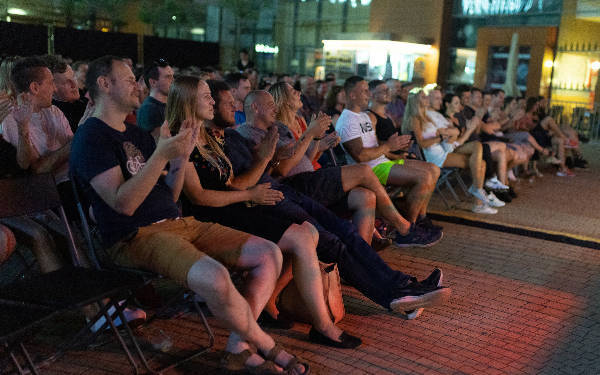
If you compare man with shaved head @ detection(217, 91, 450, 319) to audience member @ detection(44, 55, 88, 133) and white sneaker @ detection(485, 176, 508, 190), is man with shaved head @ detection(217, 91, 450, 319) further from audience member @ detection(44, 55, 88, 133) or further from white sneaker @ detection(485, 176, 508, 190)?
white sneaker @ detection(485, 176, 508, 190)

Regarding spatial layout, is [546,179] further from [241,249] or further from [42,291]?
[42,291]

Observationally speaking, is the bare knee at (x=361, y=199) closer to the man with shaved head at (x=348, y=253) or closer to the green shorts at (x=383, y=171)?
the man with shaved head at (x=348, y=253)

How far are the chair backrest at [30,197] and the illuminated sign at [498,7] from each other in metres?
18.4

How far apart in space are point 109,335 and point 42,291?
942 mm

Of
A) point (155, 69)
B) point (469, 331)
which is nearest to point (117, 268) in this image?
point (469, 331)

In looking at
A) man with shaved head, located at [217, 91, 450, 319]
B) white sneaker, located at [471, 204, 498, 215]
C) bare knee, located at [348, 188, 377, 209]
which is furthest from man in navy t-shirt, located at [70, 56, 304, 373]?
white sneaker, located at [471, 204, 498, 215]

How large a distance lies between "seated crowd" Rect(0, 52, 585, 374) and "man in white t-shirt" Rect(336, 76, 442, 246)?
0.01 m

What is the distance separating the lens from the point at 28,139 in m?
3.43

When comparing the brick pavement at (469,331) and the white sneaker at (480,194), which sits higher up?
the white sneaker at (480,194)

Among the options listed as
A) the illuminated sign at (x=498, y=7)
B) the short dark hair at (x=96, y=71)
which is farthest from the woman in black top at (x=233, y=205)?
the illuminated sign at (x=498, y=7)

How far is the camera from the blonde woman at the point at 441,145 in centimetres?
688

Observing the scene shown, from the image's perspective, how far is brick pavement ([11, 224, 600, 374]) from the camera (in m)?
3.23

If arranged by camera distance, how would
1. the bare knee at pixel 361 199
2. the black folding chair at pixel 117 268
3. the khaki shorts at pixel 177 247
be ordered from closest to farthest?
the khaki shorts at pixel 177 247, the black folding chair at pixel 117 268, the bare knee at pixel 361 199

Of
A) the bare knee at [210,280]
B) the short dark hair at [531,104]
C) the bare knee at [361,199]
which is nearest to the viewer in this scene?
the bare knee at [210,280]
